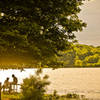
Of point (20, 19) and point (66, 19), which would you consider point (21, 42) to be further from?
point (66, 19)

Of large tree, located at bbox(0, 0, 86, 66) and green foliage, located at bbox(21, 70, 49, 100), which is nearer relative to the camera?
green foliage, located at bbox(21, 70, 49, 100)

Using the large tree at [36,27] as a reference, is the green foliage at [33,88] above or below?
below

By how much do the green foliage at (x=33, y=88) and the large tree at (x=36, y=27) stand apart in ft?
7.56

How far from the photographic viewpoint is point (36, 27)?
52.9 ft

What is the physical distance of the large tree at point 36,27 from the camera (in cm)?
1573

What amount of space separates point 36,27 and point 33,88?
12.7 ft

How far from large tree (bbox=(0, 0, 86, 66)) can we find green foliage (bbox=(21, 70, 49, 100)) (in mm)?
2303

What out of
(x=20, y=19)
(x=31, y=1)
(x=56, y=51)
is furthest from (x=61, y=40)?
(x=31, y=1)

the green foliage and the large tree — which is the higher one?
the large tree

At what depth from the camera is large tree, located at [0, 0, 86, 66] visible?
619 inches

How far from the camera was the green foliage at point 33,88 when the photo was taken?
1416cm

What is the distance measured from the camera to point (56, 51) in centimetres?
1938

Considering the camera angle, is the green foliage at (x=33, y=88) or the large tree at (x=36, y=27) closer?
the green foliage at (x=33, y=88)

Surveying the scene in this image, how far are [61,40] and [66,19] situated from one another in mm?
1600
